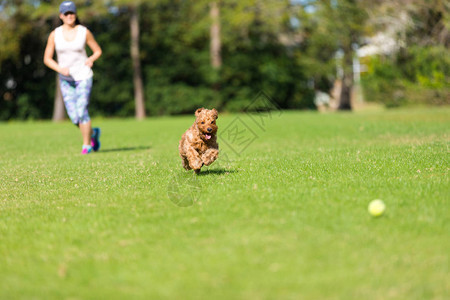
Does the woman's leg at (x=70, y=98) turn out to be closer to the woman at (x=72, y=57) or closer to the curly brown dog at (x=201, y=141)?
the woman at (x=72, y=57)

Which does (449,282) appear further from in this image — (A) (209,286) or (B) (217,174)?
(B) (217,174)

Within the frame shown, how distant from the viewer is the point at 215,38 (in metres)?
35.5

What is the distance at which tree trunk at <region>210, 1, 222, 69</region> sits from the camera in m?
34.6

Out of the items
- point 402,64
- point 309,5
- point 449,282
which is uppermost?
point 309,5

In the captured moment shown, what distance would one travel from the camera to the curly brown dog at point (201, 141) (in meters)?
6.99

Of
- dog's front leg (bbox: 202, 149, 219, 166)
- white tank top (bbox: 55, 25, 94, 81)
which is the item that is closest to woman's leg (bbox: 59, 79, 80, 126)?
white tank top (bbox: 55, 25, 94, 81)

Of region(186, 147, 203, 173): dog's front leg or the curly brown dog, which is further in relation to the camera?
region(186, 147, 203, 173): dog's front leg

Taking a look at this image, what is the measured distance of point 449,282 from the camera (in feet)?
11.3

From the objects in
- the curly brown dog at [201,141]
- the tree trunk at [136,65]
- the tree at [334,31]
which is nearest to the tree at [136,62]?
the tree trunk at [136,65]

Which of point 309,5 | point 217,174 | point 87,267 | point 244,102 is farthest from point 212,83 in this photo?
point 87,267

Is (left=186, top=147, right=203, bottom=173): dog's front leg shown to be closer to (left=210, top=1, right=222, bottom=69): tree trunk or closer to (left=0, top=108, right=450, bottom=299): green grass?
(left=0, top=108, right=450, bottom=299): green grass

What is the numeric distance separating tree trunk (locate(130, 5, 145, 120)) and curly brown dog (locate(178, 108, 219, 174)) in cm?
2681

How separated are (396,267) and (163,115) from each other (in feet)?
106

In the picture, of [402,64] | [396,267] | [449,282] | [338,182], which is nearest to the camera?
[449,282]
